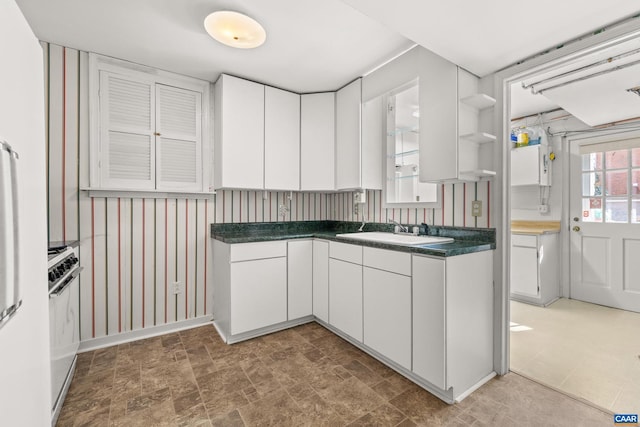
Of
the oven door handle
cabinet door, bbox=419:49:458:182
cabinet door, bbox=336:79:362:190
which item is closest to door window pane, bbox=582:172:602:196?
cabinet door, bbox=419:49:458:182

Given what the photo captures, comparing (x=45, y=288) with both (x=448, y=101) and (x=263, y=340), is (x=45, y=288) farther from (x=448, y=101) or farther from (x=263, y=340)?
(x=448, y=101)

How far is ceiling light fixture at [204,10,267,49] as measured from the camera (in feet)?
5.87

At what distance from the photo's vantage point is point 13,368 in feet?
2.33

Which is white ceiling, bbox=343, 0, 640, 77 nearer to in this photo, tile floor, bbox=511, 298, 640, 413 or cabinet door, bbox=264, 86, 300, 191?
cabinet door, bbox=264, 86, 300, 191

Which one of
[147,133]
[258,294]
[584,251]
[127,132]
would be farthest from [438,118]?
[584,251]

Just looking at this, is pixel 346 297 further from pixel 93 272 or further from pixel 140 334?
pixel 93 272

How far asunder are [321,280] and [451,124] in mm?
1702

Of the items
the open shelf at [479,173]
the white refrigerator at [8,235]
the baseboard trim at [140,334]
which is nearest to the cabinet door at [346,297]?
the open shelf at [479,173]

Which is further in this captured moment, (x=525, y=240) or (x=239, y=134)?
(x=525, y=240)

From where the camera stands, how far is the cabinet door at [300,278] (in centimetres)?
271

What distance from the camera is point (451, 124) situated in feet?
6.37

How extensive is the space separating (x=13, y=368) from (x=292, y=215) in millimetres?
2729

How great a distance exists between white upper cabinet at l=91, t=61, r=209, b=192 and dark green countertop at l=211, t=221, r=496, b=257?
21.3 inches

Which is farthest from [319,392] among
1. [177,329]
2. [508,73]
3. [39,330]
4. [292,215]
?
[508,73]
